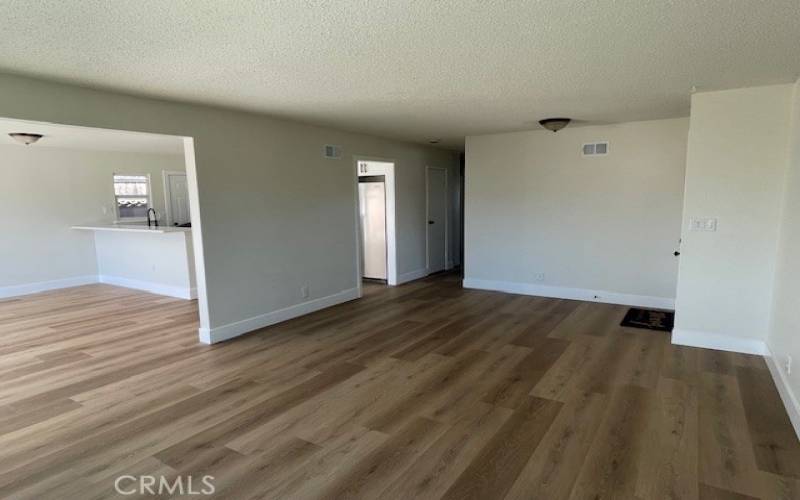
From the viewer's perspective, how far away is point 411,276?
24.7 feet

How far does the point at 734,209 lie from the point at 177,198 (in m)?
8.82

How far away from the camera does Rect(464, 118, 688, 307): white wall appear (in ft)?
17.4

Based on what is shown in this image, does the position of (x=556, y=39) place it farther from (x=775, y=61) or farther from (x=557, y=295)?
(x=557, y=295)

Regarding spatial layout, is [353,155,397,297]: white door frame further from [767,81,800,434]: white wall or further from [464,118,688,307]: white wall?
[767,81,800,434]: white wall

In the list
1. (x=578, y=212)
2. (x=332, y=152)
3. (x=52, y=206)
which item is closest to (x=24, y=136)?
(x=52, y=206)

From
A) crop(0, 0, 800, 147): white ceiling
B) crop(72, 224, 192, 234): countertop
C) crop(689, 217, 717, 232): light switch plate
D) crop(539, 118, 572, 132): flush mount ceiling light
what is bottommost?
crop(72, 224, 192, 234): countertop

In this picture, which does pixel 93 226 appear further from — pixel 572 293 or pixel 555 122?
pixel 572 293

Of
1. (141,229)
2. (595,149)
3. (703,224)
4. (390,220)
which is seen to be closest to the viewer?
(703,224)

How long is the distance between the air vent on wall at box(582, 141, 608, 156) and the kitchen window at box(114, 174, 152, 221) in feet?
24.9

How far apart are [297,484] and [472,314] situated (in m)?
3.44

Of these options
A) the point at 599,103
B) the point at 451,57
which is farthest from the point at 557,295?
the point at 451,57

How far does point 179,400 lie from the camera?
125 inches

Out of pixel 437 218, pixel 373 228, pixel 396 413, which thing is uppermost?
pixel 437 218

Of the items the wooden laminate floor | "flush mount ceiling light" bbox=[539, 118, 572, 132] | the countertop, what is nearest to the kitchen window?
the countertop
